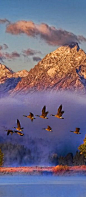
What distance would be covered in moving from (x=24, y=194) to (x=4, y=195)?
24.1ft

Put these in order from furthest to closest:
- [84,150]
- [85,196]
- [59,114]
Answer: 1. [84,150]
2. [85,196]
3. [59,114]

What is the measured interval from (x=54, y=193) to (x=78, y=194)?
702 cm

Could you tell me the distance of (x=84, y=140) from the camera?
195250 millimetres

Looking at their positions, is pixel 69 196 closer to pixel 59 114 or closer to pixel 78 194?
pixel 78 194

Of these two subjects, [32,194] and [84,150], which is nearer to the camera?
[32,194]

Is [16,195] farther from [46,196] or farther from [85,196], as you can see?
[85,196]

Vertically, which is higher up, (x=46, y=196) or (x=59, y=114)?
(x=59, y=114)

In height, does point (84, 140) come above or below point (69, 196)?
above

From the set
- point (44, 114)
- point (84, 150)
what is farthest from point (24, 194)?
point (84, 150)

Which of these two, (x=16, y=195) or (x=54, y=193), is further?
(x=54, y=193)

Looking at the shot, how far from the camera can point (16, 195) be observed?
11612 centimetres

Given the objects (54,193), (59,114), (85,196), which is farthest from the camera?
(54,193)

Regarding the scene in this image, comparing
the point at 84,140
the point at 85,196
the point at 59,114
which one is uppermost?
the point at 84,140

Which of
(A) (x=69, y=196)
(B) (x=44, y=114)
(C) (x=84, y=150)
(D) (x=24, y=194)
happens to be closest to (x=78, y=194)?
(A) (x=69, y=196)
